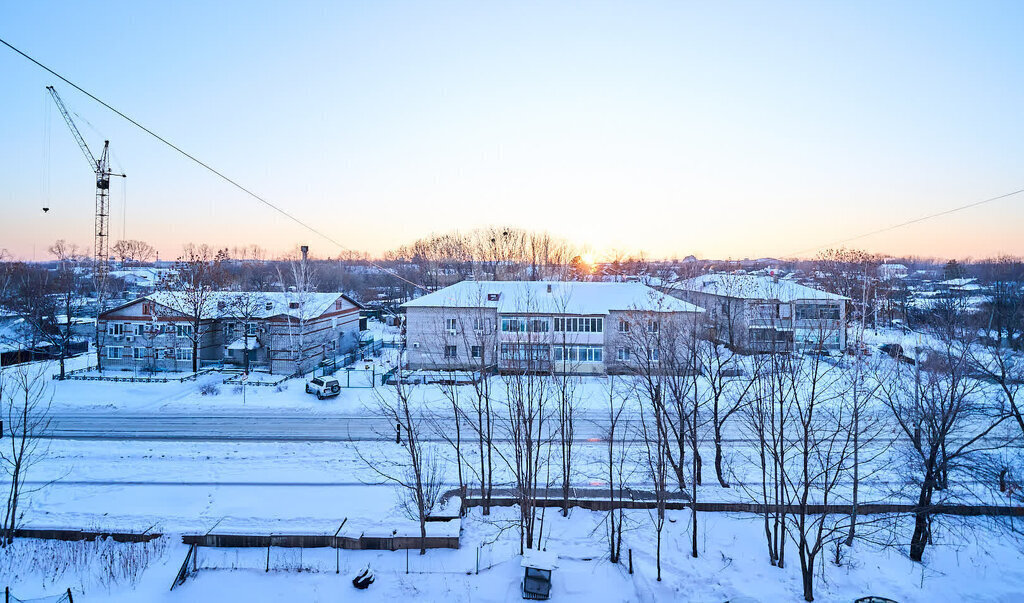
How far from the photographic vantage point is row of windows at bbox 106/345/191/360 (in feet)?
96.9

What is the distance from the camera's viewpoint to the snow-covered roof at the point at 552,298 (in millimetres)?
27750

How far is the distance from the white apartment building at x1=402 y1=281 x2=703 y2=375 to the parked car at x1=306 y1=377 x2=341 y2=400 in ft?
19.2

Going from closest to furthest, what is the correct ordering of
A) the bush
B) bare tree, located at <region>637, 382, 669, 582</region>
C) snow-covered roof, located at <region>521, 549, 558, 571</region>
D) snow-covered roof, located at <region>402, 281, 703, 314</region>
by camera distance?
snow-covered roof, located at <region>521, 549, 558, 571</region>
the bush
bare tree, located at <region>637, 382, 669, 582</region>
snow-covered roof, located at <region>402, 281, 703, 314</region>

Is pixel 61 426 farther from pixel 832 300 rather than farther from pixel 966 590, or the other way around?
pixel 832 300

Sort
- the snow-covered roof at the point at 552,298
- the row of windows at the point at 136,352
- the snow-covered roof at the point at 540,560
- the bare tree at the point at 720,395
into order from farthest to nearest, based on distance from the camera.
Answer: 1. the row of windows at the point at 136,352
2. the snow-covered roof at the point at 552,298
3. the bare tree at the point at 720,395
4. the snow-covered roof at the point at 540,560

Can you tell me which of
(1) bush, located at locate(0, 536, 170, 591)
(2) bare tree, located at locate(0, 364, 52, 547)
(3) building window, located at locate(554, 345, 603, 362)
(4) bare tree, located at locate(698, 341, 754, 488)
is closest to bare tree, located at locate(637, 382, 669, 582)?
(4) bare tree, located at locate(698, 341, 754, 488)

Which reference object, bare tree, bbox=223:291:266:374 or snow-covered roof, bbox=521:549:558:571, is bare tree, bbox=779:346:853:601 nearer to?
snow-covered roof, bbox=521:549:558:571

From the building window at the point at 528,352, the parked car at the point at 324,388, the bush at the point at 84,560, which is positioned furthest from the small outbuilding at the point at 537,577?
the parked car at the point at 324,388

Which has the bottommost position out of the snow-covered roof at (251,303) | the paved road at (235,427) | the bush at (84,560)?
the bush at (84,560)

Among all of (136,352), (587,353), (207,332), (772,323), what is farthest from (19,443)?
(772,323)

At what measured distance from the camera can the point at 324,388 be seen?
2347cm

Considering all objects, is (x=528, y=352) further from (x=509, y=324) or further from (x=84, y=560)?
(x=509, y=324)

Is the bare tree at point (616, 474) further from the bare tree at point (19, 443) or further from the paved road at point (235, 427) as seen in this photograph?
the bare tree at point (19, 443)

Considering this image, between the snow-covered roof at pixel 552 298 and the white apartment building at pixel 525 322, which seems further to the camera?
the snow-covered roof at pixel 552 298
